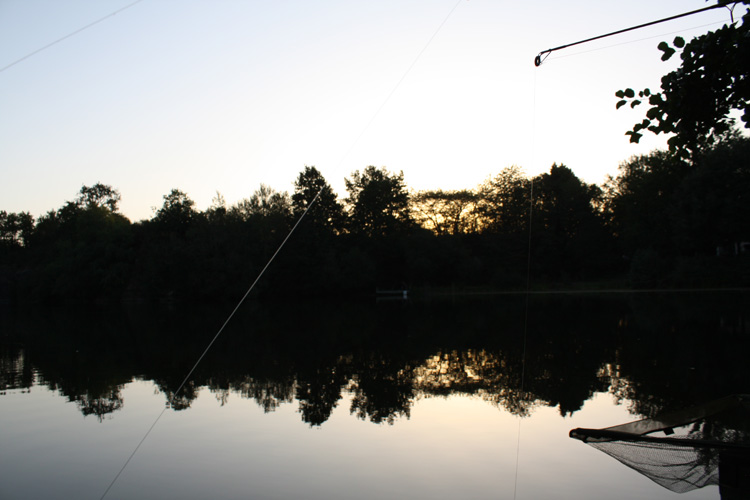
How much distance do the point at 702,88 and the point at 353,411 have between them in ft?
20.1

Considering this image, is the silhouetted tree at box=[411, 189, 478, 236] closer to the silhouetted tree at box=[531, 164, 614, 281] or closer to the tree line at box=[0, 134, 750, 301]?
the tree line at box=[0, 134, 750, 301]

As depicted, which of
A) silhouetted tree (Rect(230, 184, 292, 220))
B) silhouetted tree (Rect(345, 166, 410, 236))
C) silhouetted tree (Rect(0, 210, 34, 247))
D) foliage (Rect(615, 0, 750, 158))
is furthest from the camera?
silhouetted tree (Rect(0, 210, 34, 247))

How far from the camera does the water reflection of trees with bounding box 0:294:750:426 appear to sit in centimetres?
950

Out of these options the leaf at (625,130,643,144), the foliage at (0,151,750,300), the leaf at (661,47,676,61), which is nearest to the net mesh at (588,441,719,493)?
the leaf at (625,130,643,144)

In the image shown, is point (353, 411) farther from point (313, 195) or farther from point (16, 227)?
point (16, 227)

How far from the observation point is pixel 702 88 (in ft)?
18.9

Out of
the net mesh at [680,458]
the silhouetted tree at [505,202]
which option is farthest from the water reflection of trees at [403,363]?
the silhouetted tree at [505,202]

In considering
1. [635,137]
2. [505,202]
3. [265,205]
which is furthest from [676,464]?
[505,202]

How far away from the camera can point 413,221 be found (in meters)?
66.4

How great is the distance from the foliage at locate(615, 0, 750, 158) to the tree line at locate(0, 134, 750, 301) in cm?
3984

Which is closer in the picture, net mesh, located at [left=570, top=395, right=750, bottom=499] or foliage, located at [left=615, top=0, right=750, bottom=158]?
net mesh, located at [left=570, top=395, right=750, bottom=499]

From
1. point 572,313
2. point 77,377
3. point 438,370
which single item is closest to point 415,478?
point 438,370

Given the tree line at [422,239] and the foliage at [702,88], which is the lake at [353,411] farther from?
the tree line at [422,239]

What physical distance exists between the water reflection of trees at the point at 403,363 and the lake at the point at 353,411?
0.07 meters
